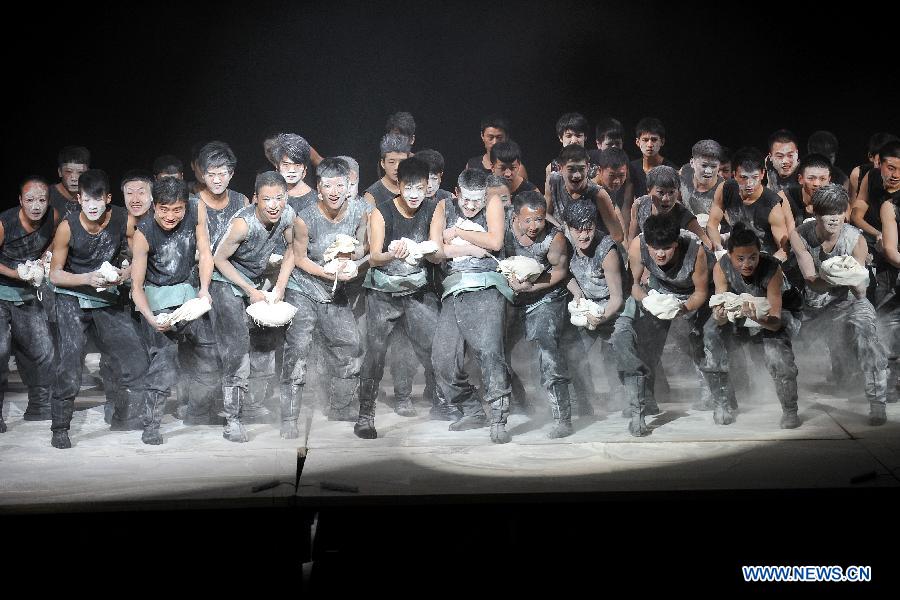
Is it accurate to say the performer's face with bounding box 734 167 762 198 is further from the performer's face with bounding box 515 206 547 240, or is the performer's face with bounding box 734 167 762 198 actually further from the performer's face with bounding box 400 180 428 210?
the performer's face with bounding box 400 180 428 210

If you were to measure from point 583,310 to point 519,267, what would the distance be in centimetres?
42

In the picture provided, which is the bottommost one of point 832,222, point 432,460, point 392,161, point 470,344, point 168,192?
point 432,460

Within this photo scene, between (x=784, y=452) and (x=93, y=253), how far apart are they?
3627 mm

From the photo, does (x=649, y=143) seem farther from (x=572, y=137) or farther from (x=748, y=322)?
(x=748, y=322)

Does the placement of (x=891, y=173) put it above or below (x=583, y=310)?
above

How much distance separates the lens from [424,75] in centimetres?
756

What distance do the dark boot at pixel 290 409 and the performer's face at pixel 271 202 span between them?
86 centimetres

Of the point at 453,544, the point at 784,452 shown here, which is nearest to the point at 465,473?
the point at 453,544

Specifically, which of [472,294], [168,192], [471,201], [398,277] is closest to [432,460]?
[472,294]

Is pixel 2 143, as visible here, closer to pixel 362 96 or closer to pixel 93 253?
pixel 93 253

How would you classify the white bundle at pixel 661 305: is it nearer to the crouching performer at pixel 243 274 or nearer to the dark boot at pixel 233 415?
the crouching performer at pixel 243 274

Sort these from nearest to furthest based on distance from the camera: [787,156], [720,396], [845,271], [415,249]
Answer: [415,249] → [720,396] → [845,271] → [787,156]

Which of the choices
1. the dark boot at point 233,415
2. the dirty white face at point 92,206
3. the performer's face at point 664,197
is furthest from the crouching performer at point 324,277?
the performer's face at point 664,197

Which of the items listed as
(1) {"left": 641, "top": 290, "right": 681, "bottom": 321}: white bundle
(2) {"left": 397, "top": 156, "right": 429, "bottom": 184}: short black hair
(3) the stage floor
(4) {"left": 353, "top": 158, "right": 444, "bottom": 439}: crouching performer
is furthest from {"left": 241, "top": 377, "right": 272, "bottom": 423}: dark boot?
(1) {"left": 641, "top": 290, "right": 681, "bottom": 321}: white bundle
